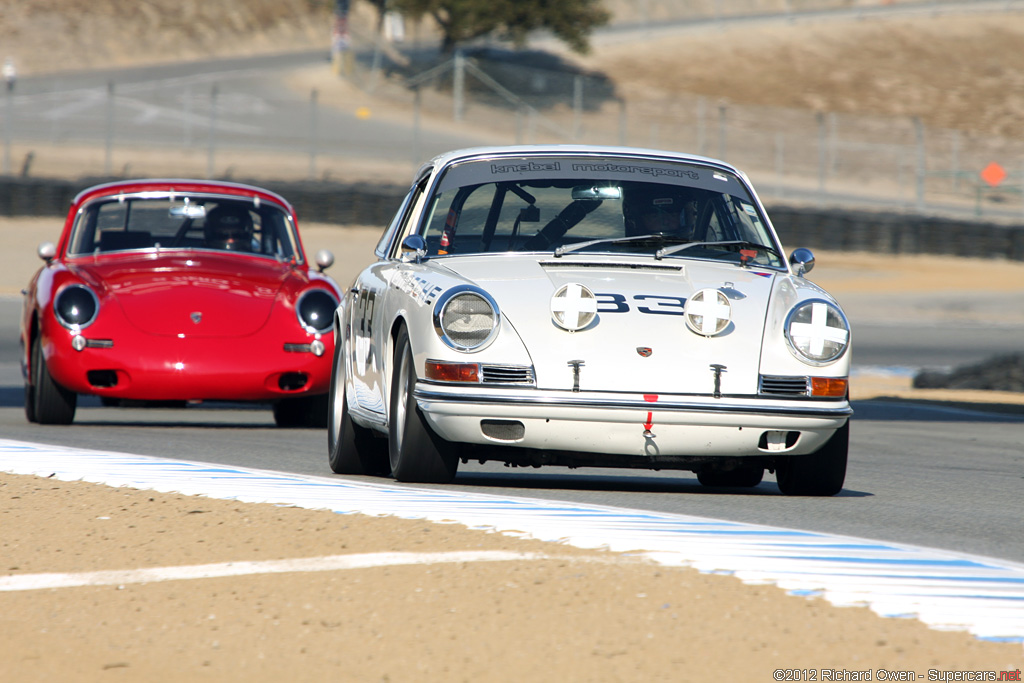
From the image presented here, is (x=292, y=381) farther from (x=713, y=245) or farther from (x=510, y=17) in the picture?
(x=510, y=17)

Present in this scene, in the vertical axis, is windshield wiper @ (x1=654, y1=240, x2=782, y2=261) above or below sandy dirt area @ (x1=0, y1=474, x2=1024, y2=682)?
above

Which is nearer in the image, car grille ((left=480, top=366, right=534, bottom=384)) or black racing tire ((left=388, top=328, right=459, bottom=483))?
car grille ((left=480, top=366, right=534, bottom=384))

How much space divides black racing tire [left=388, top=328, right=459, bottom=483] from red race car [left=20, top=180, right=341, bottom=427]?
3280 millimetres

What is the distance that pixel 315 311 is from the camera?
9617 millimetres

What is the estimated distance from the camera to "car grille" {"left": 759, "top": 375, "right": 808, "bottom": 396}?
5.95m

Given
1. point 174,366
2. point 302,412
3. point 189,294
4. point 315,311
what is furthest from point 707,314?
point 302,412

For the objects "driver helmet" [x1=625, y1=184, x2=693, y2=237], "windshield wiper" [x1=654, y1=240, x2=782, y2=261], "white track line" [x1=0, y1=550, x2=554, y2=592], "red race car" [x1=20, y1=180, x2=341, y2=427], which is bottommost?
"red race car" [x1=20, y1=180, x2=341, y2=427]

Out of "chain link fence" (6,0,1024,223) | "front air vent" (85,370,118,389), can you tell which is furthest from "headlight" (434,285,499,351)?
"chain link fence" (6,0,1024,223)

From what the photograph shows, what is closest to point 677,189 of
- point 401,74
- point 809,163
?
point 809,163

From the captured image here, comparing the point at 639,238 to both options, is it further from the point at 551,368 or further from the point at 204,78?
the point at 204,78

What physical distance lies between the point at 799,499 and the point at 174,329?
4.39 metres

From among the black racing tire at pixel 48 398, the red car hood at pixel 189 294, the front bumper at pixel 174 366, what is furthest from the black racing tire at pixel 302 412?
the black racing tire at pixel 48 398

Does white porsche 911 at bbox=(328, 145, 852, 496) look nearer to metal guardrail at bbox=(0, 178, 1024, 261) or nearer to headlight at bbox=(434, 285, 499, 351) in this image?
headlight at bbox=(434, 285, 499, 351)

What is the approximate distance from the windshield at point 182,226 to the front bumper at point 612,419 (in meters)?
4.85
